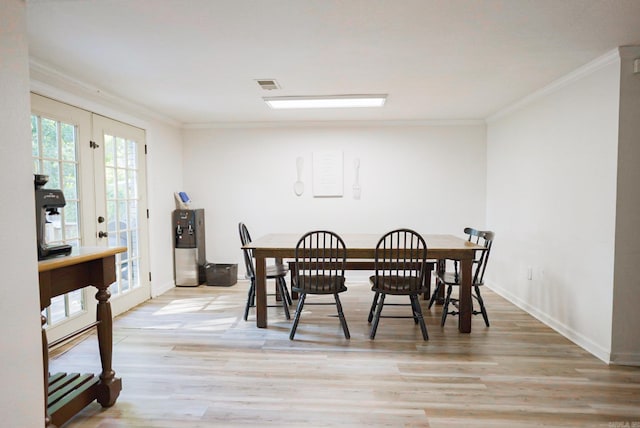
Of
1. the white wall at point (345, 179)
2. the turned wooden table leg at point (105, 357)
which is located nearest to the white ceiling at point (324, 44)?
the white wall at point (345, 179)

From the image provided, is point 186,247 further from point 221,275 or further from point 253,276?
point 253,276

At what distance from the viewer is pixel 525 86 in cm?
356

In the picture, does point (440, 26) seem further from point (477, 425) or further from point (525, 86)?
point (477, 425)

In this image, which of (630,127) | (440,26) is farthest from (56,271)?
(630,127)

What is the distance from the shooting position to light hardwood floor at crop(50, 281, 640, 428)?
2080 millimetres

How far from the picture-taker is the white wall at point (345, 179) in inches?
206

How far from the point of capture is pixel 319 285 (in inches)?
127

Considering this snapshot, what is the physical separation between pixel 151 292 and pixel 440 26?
13.7ft

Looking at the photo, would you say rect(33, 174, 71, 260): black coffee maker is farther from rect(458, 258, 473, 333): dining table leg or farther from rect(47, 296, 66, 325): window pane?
rect(458, 258, 473, 333): dining table leg

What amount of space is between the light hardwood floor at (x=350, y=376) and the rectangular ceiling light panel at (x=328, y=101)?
2294mm

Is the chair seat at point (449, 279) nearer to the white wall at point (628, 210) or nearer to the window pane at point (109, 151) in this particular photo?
the white wall at point (628, 210)

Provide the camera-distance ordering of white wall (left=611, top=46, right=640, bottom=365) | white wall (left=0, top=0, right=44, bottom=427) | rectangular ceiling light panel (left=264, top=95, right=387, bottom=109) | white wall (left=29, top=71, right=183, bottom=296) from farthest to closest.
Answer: rectangular ceiling light panel (left=264, top=95, right=387, bottom=109), white wall (left=29, top=71, right=183, bottom=296), white wall (left=611, top=46, right=640, bottom=365), white wall (left=0, top=0, right=44, bottom=427)

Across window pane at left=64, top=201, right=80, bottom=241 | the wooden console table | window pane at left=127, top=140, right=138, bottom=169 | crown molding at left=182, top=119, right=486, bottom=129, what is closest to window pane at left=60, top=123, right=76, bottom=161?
window pane at left=64, top=201, right=80, bottom=241

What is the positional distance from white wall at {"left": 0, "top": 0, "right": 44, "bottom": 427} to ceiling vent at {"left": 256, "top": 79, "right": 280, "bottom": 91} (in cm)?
204
